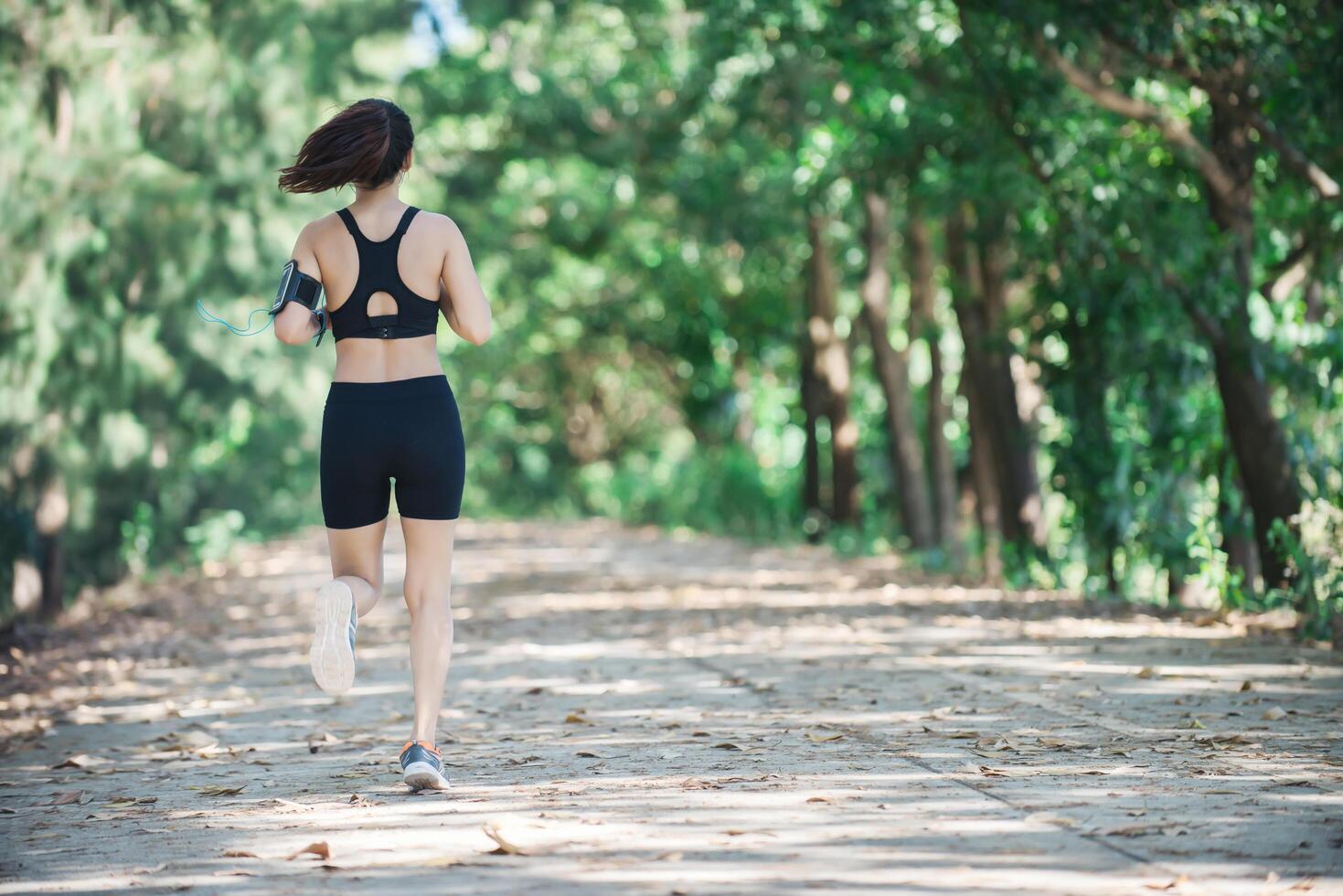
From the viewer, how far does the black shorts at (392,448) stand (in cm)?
540

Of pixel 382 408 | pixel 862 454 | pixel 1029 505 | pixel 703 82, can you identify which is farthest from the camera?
pixel 862 454

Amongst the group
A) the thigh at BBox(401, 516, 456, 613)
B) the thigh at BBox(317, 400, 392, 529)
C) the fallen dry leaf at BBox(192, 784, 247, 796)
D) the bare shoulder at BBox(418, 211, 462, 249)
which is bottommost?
the fallen dry leaf at BBox(192, 784, 247, 796)

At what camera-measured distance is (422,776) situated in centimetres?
529

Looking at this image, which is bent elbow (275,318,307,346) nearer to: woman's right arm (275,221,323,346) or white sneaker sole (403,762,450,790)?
woman's right arm (275,221,323,346)

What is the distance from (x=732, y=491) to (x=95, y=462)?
44.3ft

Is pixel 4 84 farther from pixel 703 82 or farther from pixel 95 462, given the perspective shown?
pixel 703 82

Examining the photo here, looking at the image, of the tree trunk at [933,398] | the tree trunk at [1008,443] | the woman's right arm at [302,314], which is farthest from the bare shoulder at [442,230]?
the tree trunk at [933,398]

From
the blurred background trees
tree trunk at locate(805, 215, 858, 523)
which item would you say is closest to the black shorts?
the blurred background trees

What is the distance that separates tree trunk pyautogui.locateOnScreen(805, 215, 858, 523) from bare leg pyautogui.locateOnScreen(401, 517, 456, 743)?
56.2 feet

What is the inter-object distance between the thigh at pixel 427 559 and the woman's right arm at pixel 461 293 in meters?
0.66

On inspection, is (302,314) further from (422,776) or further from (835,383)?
(835,383)

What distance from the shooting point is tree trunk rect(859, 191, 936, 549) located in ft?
66.8

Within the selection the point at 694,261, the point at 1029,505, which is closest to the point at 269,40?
the point at 1029,505

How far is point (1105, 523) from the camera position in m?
13.0
